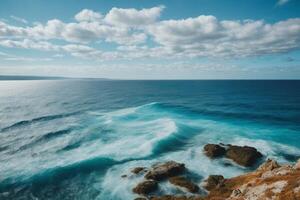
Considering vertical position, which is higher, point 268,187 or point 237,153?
point 268,187

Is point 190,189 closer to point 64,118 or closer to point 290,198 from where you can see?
point 290,198

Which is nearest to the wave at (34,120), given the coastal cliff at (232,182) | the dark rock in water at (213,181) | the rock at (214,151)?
the coastal cliff at (232,182)

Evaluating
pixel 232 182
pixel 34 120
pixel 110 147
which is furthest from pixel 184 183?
pixel 34 120

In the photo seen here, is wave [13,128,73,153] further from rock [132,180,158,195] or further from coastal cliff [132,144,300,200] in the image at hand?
rock [132,180,158,195]


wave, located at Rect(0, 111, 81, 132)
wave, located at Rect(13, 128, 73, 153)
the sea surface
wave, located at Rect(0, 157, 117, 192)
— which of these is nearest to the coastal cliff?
the sea surface

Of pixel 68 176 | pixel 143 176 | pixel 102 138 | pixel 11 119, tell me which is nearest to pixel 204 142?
pixel 143 176

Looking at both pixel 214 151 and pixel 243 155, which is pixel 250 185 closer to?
pixel 243 155
